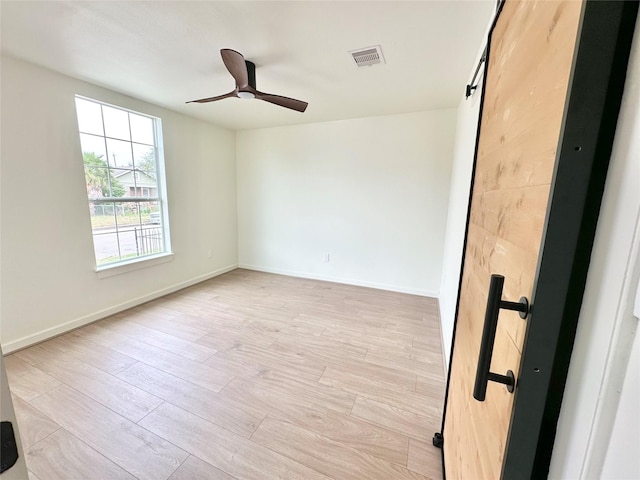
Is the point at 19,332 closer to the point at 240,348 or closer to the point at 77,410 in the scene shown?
the point at 77,410

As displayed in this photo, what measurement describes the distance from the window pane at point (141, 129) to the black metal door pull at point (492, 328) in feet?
13.0

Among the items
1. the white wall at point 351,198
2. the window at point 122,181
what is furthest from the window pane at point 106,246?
the white wall at point 351,198

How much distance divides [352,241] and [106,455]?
3358mm

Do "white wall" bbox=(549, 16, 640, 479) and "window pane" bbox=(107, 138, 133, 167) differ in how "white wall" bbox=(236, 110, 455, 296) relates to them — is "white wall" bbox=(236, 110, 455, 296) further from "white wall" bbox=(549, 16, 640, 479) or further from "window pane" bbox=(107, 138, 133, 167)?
"white wall" bbox=(549, 16, 640, 479)

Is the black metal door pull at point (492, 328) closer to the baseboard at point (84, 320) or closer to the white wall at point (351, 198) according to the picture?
the white wall at point (351, 198)

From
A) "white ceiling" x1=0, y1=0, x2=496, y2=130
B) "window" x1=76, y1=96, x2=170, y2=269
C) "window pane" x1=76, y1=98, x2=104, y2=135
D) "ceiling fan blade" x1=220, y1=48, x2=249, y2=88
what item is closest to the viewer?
"white ceiling" x1=0, y1=0, x2=496, y2=130

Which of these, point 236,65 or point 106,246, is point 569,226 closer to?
point 236,65

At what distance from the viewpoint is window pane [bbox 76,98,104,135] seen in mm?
2689

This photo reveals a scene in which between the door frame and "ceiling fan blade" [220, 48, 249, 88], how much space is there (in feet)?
6.26

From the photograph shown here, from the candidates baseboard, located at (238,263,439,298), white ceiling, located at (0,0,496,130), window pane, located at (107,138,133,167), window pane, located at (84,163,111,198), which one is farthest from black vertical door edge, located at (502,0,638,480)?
window pane, located at (107,138,133,167)

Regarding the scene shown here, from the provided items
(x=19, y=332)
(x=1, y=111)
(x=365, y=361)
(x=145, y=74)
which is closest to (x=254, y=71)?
(x=145, y=74)

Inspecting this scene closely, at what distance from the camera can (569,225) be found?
0.43 m

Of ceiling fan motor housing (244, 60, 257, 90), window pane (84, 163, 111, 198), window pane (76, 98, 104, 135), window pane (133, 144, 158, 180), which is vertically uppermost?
ceiling fan motor housing (244, 60, 257, 90)

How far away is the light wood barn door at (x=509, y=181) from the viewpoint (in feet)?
1.73
